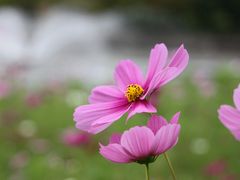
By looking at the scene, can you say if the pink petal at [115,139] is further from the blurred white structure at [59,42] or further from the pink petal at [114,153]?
the blurred white structure at [59,42]

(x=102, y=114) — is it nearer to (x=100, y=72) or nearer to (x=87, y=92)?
(x=87, y=92)

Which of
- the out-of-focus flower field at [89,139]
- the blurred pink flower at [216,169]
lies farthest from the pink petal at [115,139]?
the blurred pink flower at [216,169]

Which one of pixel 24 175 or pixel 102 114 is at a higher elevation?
pixel 102 114

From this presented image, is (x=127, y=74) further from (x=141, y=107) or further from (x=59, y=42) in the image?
(x=59, y=42)

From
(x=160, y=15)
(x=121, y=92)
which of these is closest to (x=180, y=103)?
(x=121, y=92)

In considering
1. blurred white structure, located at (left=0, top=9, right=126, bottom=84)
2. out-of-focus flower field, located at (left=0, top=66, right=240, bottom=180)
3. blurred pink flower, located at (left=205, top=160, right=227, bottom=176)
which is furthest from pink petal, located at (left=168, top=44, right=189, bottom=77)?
blurred white structure, located at (left=0, top=9, right=126, bottom=84)

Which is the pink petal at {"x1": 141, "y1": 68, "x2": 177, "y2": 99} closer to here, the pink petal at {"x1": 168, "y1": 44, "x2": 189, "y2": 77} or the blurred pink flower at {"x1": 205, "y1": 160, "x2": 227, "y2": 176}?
the pink petal at {"x1": 168, "y1": 44, "x2": 189, "y2": 77}
